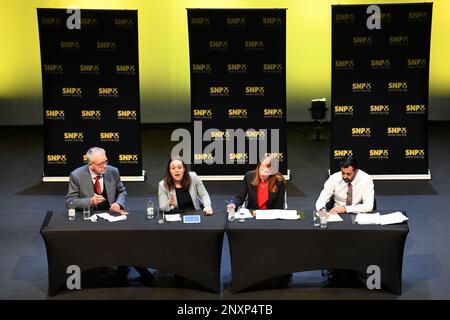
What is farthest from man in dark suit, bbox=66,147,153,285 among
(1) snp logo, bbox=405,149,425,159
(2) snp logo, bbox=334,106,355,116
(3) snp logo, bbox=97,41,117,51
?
(1) snp logo, bbox=405,149,425,159

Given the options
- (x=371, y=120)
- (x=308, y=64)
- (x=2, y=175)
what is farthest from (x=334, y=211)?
(x=308, y=64)

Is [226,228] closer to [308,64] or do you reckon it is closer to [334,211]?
[334,211]

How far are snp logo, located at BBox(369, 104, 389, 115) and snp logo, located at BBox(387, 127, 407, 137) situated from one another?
0.22 m

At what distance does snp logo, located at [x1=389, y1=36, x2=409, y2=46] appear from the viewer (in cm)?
996

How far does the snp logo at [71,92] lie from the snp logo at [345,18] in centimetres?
329

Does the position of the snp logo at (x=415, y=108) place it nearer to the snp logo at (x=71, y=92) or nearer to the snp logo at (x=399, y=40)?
the snp logo at (x=399, y=40)

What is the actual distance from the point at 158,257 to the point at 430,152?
21.7 feet

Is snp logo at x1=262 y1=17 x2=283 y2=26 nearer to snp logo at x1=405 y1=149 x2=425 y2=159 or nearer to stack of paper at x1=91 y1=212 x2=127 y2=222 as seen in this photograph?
snp logo at x1=405 y1=149 x2=425 y2=159

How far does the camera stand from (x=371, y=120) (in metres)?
10.2

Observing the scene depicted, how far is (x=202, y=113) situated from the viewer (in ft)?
33.6
